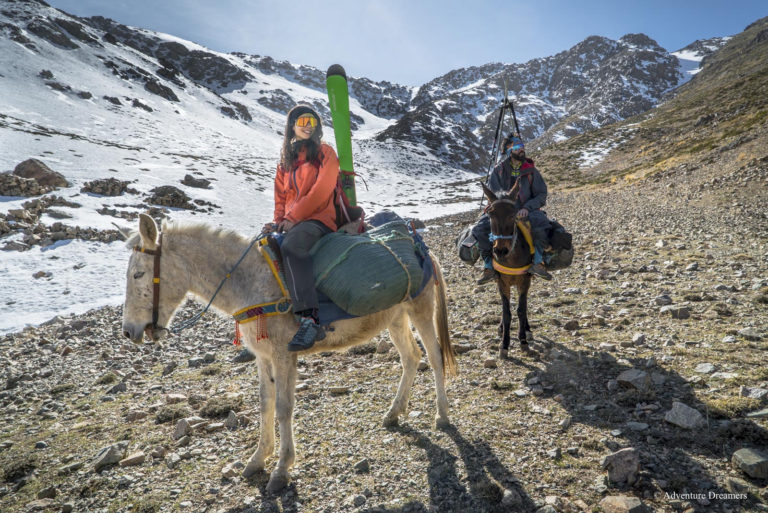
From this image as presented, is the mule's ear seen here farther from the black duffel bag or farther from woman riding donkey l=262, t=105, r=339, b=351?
the black duffel bag

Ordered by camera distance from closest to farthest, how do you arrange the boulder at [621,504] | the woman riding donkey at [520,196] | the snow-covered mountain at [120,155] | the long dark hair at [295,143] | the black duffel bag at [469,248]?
the boulder at [621,504], the long dark hair at [295,143], the woman riding donkey at [520,196], the black duffel bag at [469,248], the snow-covered mountain at [120,155]

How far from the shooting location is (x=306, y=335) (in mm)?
3904

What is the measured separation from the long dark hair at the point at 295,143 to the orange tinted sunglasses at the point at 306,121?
7 cm

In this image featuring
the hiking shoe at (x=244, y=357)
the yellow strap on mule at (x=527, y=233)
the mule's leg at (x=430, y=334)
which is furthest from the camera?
the hiking shoe at (x=244, y=357)

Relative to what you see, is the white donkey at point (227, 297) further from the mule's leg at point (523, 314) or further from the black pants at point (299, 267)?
the mule's leg at point (523, 314)

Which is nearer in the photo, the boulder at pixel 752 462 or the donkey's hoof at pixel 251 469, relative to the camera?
the boulder at pixel 752 462

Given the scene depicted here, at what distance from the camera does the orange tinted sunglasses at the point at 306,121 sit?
15.0 ft

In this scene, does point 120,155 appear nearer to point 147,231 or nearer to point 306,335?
point 147,231

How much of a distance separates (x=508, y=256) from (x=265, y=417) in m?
4.95

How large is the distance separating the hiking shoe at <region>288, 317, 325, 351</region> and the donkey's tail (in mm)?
2113

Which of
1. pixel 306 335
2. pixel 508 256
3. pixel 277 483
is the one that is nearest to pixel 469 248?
pixel 508 256

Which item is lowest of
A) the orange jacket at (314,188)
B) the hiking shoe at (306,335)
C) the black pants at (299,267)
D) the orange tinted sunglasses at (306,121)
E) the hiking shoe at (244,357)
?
the hiking shoe at (244,357)

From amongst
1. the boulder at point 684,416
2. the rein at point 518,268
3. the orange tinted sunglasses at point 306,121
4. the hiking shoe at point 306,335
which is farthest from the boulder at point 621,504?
the orange tinted sunglasses at point 306,121

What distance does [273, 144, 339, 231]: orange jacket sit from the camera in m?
4.37
